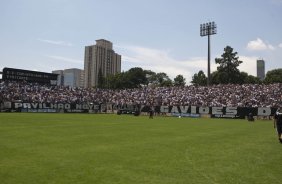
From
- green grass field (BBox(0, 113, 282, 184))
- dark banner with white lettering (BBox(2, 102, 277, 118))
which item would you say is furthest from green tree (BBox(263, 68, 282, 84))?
green grass field (BBox(0, 113, 282, 184))

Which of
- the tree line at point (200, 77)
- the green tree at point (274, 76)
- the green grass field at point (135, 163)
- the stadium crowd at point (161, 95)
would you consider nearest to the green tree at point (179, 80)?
the tree line at point (200, 77)

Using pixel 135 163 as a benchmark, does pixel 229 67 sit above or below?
above

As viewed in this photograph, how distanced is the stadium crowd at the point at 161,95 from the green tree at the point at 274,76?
1973 inches

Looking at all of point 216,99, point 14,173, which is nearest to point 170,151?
point 14,173

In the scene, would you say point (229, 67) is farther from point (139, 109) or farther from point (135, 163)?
point (135, 163)

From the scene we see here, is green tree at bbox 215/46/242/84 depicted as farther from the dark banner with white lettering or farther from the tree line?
the dark banner with white lettering

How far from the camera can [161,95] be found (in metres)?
71.7

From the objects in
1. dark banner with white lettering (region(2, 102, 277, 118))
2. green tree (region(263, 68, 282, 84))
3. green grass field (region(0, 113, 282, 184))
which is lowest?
green grass field (region(0, 113, 282, 184))

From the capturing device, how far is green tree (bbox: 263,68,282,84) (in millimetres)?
110250

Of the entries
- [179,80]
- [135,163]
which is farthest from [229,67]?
[135,163]

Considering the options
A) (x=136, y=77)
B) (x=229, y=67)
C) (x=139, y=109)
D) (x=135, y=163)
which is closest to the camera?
(x=135, y=163)

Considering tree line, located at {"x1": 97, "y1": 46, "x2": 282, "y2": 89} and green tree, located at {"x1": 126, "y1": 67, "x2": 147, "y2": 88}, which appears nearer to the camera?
tree line, located at {"x1": 97, "y1": 46, "x2": 282, "y2": 89}

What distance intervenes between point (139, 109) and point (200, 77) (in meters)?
65.8

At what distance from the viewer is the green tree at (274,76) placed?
11025 cm
